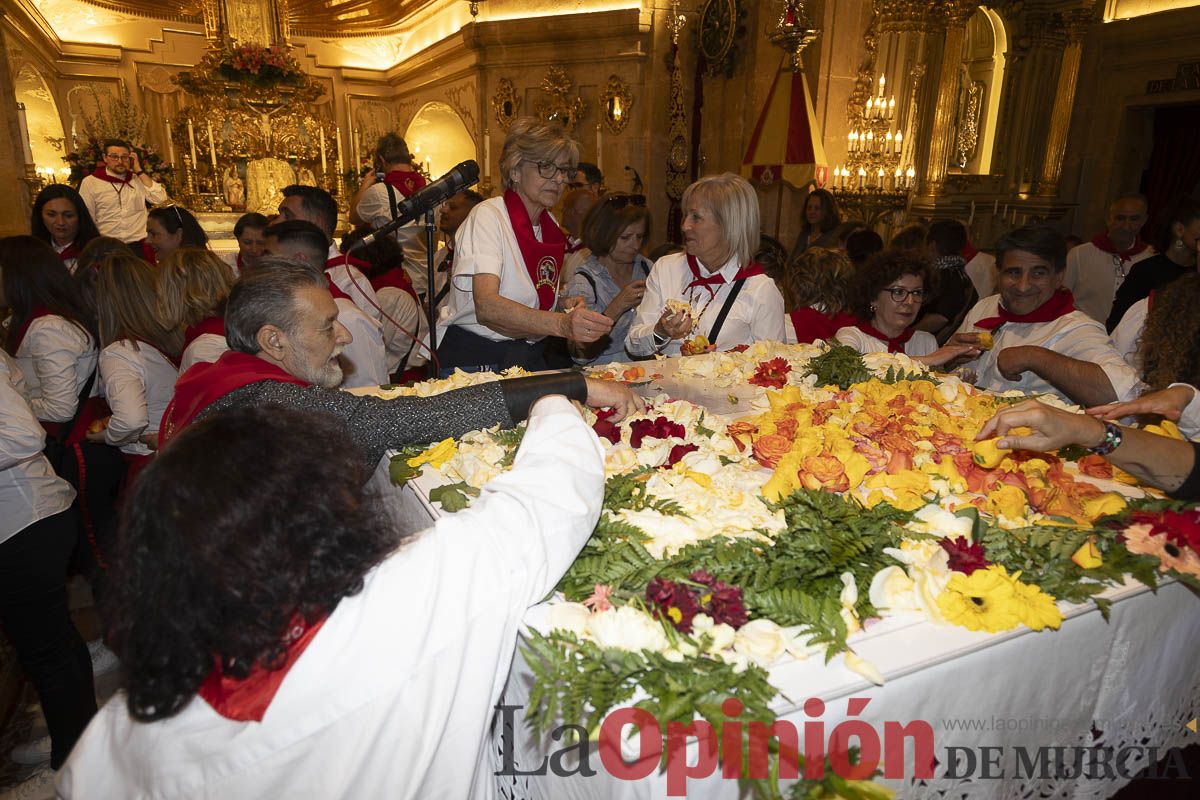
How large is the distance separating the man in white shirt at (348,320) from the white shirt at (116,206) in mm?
7785

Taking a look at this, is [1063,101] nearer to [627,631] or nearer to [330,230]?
[330,230]

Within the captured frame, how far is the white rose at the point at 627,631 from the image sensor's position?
1170 mm

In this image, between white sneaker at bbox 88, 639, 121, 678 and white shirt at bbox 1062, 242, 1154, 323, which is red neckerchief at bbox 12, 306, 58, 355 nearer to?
white sneaker at bbox 88, 639, 121, 678

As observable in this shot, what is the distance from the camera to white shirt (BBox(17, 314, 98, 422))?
3182 mm

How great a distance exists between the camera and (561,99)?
10.8 m

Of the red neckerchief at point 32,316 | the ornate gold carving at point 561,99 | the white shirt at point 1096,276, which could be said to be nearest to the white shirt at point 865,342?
the white shirt at point 1096,276

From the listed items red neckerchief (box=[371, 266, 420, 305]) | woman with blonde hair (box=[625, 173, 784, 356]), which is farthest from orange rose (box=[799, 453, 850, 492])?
red neckerchief (box=[371, 266, 420, 305])

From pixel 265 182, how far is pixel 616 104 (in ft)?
25.6

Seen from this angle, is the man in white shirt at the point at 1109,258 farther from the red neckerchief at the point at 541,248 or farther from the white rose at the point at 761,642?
the white rose at the point at 761,642

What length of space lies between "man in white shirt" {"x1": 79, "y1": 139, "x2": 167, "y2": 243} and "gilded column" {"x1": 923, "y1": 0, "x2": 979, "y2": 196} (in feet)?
36.5

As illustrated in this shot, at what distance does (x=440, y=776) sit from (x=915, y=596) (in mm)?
971

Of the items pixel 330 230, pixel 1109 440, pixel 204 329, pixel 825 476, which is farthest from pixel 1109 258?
pixel 204 329

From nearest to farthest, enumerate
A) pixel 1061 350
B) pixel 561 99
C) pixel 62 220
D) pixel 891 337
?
pixel 1061 350 < pixel 891 337 < pixel 62 220 < pixel 561 99

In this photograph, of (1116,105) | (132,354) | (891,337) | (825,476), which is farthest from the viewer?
(1116,105)
